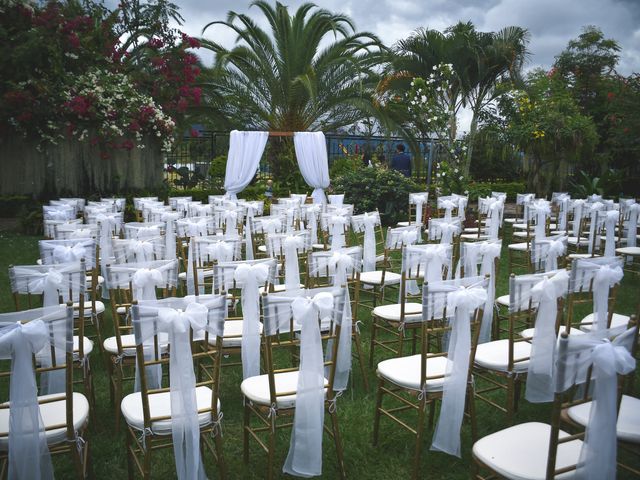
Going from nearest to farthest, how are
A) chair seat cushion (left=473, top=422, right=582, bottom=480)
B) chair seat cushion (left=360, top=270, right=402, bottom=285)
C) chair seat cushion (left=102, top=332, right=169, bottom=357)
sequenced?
chair seat cushion (left=473, top=422, right=582, bottom=480) < chair seat cushion (left=102, top=332, right=169, bottom=357) < chair seat cushion (left=360, top=270, right=402, bottom=285)

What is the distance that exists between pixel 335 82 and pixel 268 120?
187 centimetres

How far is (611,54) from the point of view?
18156mm

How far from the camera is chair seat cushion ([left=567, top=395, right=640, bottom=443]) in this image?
102 inches

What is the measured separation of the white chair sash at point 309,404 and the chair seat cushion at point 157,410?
18.5 inches

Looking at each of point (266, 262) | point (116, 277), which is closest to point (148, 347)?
point (116, 277)

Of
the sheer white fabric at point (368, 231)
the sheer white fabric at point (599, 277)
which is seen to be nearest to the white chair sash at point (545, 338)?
the sheer white fabric at point (599, 277)

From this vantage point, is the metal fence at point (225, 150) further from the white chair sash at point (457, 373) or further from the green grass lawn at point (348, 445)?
the white chair sash at point (457, 373)

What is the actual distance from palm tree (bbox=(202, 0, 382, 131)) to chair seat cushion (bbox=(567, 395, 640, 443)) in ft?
35.9

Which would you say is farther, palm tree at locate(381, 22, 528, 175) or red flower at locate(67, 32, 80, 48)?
palm tree at locate(381, 22, 528, 175)

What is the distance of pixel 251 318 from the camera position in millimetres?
3838

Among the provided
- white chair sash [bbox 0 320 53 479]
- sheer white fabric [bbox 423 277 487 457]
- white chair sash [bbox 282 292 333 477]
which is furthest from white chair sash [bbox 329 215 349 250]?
white chair sash [bbox 0 320 53 479]

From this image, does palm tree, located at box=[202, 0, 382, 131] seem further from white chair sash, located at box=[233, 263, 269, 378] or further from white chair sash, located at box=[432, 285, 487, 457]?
white chair sash, located at box=[432, 285, 487, 457]

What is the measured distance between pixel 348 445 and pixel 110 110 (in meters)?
9.17

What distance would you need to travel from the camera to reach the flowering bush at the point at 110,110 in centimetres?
1057
